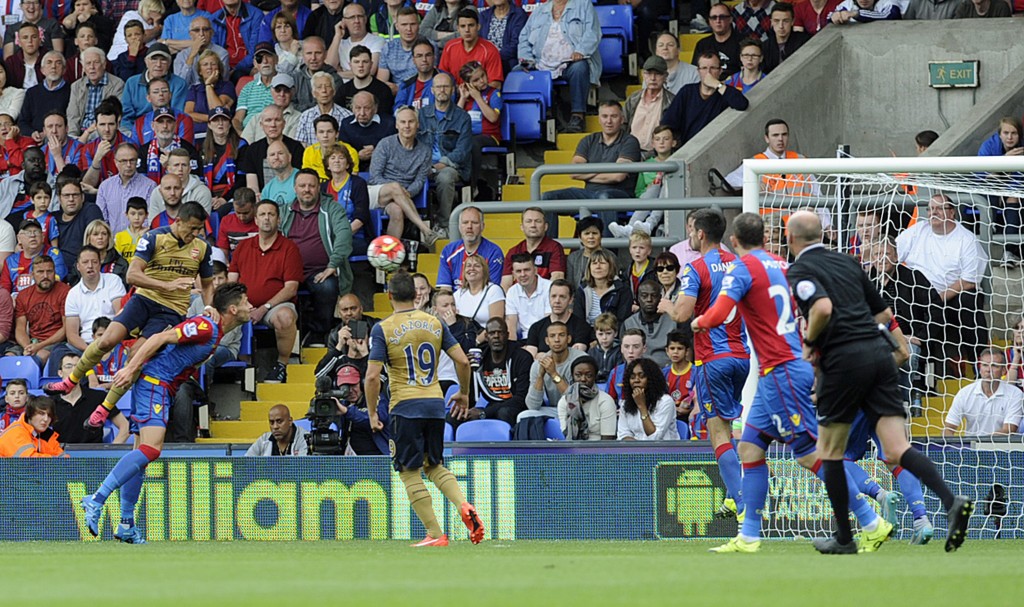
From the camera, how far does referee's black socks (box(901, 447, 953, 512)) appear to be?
8852 millimetres

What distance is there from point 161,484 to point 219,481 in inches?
20.2

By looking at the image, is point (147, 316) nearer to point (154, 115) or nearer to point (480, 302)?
point (480, 302)

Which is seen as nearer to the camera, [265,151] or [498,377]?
[498,377]

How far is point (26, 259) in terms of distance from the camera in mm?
17828

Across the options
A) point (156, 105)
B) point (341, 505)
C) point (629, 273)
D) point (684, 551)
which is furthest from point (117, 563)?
point (156, 105)

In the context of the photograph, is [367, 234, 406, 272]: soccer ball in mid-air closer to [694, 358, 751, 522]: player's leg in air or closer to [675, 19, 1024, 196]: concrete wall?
[675, 19, 1024, 196]: concrete wall

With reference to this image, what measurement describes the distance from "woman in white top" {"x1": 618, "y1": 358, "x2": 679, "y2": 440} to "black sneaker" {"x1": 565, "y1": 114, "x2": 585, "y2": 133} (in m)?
5.77

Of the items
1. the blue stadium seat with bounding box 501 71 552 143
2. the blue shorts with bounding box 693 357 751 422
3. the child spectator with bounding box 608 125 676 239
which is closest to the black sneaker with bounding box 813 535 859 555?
the blue shorts with bounding box 693 357 751 422

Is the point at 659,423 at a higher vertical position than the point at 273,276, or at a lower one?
lower

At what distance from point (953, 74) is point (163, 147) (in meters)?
8.69

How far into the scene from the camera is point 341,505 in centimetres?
1352

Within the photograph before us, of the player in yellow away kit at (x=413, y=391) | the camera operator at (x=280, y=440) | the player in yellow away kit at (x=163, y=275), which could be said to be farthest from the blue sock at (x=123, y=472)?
the camera operator at (x=280, y=440)

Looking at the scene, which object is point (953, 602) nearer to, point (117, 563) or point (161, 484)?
point (117, 563)

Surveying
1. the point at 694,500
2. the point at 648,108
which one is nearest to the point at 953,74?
the point at 648,108
